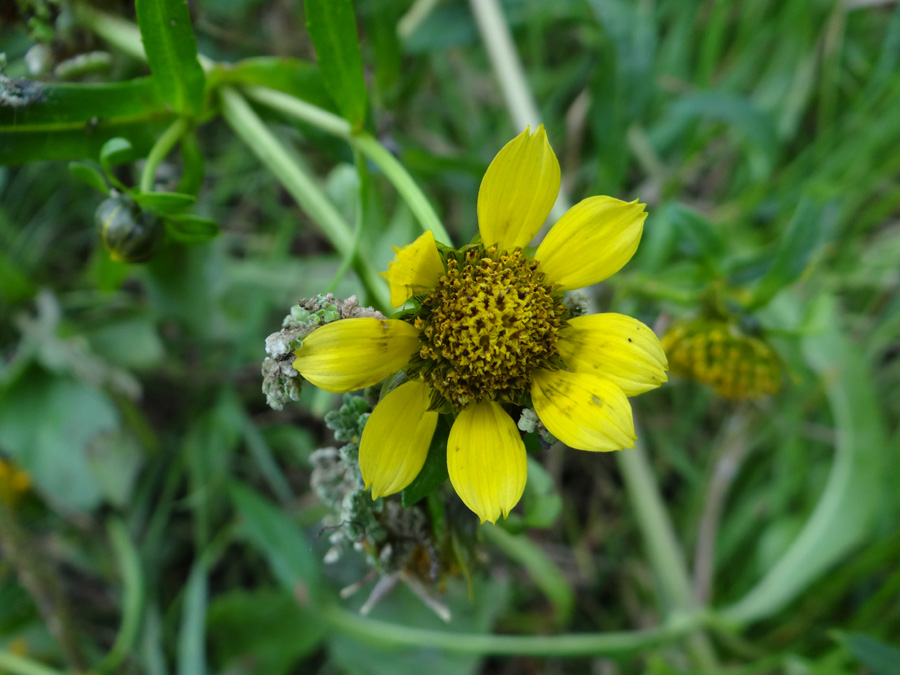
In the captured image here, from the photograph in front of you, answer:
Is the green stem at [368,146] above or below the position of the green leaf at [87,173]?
below

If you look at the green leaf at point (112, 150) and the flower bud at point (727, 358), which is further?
the flower bud at point (727, 358)

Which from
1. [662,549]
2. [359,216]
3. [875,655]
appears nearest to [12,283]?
[359,216]

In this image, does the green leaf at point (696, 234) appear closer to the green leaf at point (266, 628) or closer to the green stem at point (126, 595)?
the green leaf at point (266, 628)

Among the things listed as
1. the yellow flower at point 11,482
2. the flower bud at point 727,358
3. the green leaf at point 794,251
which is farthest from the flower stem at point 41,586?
the green leaf at point 794,251

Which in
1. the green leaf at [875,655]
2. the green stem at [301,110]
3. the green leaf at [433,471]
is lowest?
the green leaf at [875,655]

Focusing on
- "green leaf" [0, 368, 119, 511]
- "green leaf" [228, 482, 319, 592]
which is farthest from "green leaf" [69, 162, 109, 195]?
"green leaf" [228, 482, 319, 592]

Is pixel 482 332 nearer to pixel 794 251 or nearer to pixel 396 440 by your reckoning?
pixel 396 440

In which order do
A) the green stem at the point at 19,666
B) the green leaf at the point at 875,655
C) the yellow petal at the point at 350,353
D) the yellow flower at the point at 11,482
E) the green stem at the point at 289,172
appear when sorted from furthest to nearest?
1. the yellow flower at the point at 11,482
2. the green stem at the point at 19,666
3. the green leaf at the point at 875,655
4. the green stem at the point at 289,172
5. the yellow petal at the point at 350,353
